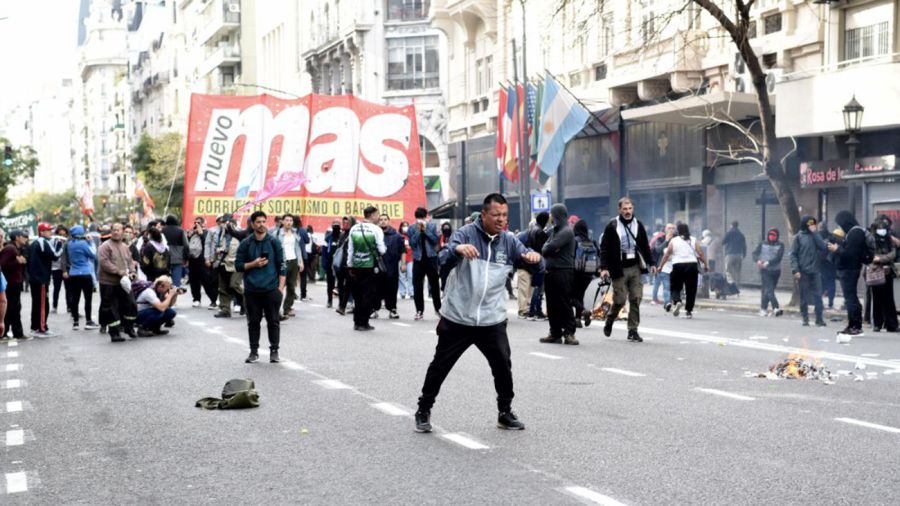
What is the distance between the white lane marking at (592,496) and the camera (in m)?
6.79

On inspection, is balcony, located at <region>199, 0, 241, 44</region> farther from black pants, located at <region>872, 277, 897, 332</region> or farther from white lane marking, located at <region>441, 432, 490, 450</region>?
white lane marking, located at <region>441, 432, 490, 450</region>

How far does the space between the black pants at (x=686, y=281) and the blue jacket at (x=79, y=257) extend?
9.76m

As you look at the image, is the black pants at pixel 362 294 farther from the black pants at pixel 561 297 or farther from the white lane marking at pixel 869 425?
the white lane marking at pixel 869 425

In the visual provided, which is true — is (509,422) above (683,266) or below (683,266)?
below

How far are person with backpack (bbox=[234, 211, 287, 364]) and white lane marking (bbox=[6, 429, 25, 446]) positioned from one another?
4.69 meters

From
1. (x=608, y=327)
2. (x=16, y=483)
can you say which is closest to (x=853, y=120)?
(x=608, y=327)

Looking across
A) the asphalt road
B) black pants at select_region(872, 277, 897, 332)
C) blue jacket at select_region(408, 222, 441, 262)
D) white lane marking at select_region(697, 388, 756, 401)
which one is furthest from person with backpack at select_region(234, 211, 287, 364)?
black pants at select_region(872, 277, 897, 332)

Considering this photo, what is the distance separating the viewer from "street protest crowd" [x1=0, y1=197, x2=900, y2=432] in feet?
30.3

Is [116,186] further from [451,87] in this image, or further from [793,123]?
[793,123]

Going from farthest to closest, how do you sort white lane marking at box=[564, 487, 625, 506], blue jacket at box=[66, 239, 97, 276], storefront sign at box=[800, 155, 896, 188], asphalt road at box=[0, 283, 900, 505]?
1. storefront sign at box=[800, 155, 896, 188]
2. blue jacket at box=[66, 239, 97, 276]
3. asphalt road at box=[0, 283, 900, 505]
4. white lane marking at box=[564, 487, 625, 506]

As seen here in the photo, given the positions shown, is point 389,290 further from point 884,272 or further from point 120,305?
point 884,272

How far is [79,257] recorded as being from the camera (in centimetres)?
2122

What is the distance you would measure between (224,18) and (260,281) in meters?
74.7

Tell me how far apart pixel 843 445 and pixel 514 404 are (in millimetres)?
2910
